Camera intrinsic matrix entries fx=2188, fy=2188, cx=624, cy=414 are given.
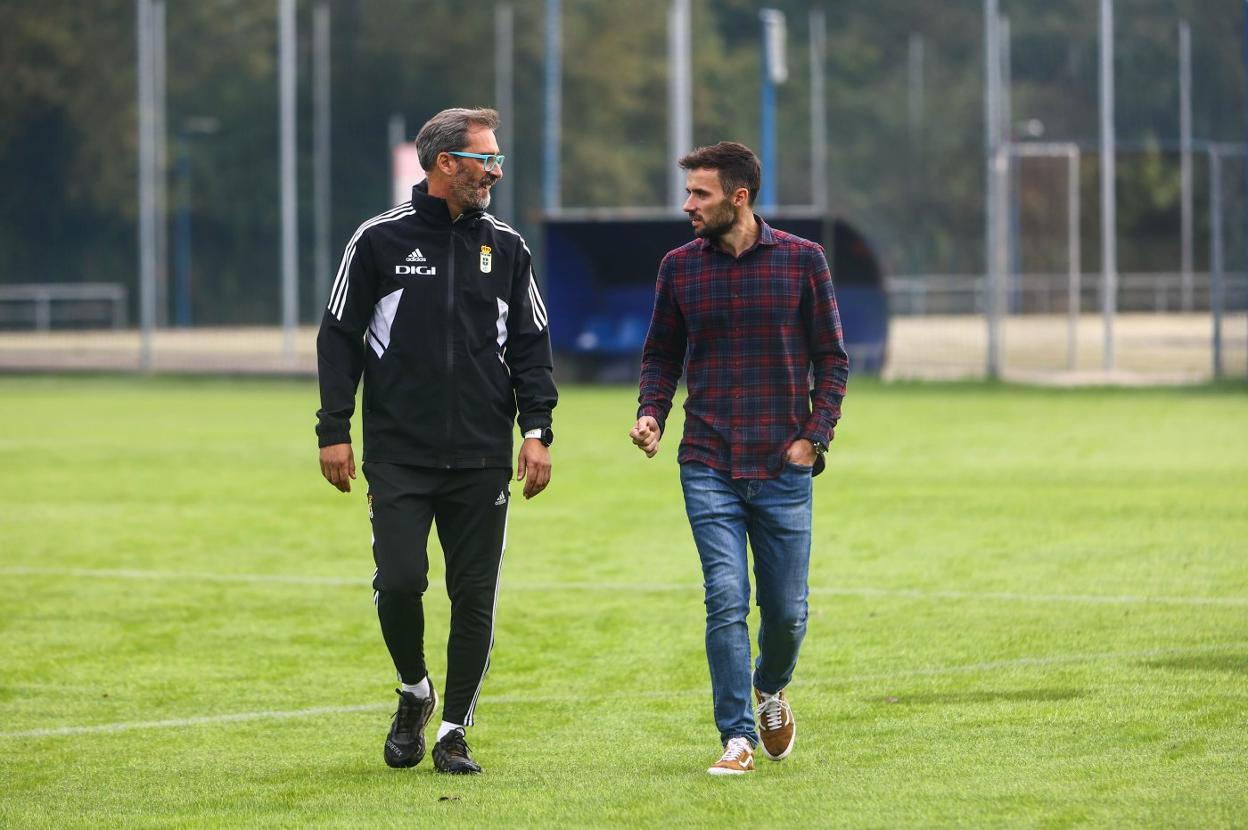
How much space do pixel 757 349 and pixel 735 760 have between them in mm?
1220

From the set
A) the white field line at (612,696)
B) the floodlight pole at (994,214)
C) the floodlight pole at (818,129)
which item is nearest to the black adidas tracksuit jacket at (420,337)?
the white field line at (612,696)

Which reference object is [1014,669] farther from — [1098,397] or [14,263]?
[14,263]

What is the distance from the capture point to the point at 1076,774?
20.7 feet

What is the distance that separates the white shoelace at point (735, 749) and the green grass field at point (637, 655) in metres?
0.11

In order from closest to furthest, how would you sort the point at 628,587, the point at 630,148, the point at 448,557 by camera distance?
the point at 448,557
the point at 628,587
the point at 630,148

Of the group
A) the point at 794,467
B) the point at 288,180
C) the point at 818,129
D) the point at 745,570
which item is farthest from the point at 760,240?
the point at 818,129

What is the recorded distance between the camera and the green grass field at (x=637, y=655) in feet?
20.3

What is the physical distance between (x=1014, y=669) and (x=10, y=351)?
3197cm

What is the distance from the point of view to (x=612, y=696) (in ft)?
25.9

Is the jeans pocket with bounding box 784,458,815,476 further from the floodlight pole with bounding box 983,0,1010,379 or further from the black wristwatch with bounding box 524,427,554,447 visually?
the floodlight pole with bounding box 983,0,1010,379

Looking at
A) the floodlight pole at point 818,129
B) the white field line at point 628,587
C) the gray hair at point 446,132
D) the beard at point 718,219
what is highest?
the floodlight pole at point 818,129

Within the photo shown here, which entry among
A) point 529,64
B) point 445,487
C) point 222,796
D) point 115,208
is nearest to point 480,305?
point 445,487

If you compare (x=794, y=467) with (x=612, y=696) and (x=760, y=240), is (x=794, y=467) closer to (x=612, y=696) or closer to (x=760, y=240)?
(x=760, y=240)

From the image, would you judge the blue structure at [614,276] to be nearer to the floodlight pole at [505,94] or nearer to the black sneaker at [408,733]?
the floodlight pole at [505,94]
